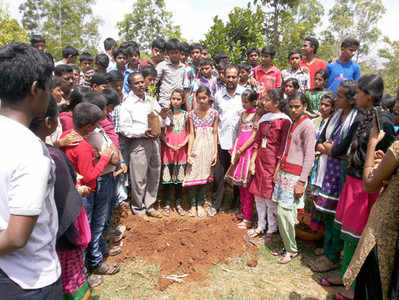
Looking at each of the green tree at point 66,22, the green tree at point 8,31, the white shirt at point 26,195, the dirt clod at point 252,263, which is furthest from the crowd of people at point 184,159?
the green tree at point 66,22

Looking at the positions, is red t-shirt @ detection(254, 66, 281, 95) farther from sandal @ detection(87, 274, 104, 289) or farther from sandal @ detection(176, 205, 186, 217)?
sandal @ detection(87, 274, 104, 289)

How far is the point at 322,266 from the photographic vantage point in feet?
10.9

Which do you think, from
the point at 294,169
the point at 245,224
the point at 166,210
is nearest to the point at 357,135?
the point at 294,169

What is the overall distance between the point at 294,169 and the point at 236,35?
512 cm

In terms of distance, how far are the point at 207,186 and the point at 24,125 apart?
3944 millimetres

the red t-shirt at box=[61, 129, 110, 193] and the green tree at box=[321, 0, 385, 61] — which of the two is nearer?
the red t-shirt at box=[61, 129, 110, 193]

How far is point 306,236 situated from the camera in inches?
152

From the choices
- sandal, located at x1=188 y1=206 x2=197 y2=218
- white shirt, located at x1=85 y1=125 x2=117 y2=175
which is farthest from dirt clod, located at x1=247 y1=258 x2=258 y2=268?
white shirt, located at x1=85 y1=125 x2=117 y2=175

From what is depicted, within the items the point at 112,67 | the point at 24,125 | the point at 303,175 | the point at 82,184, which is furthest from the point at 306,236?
the point at 112,67

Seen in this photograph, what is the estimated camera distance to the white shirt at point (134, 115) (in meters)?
4.09

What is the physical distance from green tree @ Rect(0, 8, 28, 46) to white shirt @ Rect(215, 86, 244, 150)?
8986 millimetres

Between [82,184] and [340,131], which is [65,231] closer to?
[82,184]

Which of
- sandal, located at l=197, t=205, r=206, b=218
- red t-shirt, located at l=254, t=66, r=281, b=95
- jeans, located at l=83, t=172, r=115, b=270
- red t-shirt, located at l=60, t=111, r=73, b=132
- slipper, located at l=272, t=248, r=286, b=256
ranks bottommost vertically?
sandal, located at l=197, t=205, r=206, b=218

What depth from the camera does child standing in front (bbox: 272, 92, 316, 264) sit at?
10.8 ft
